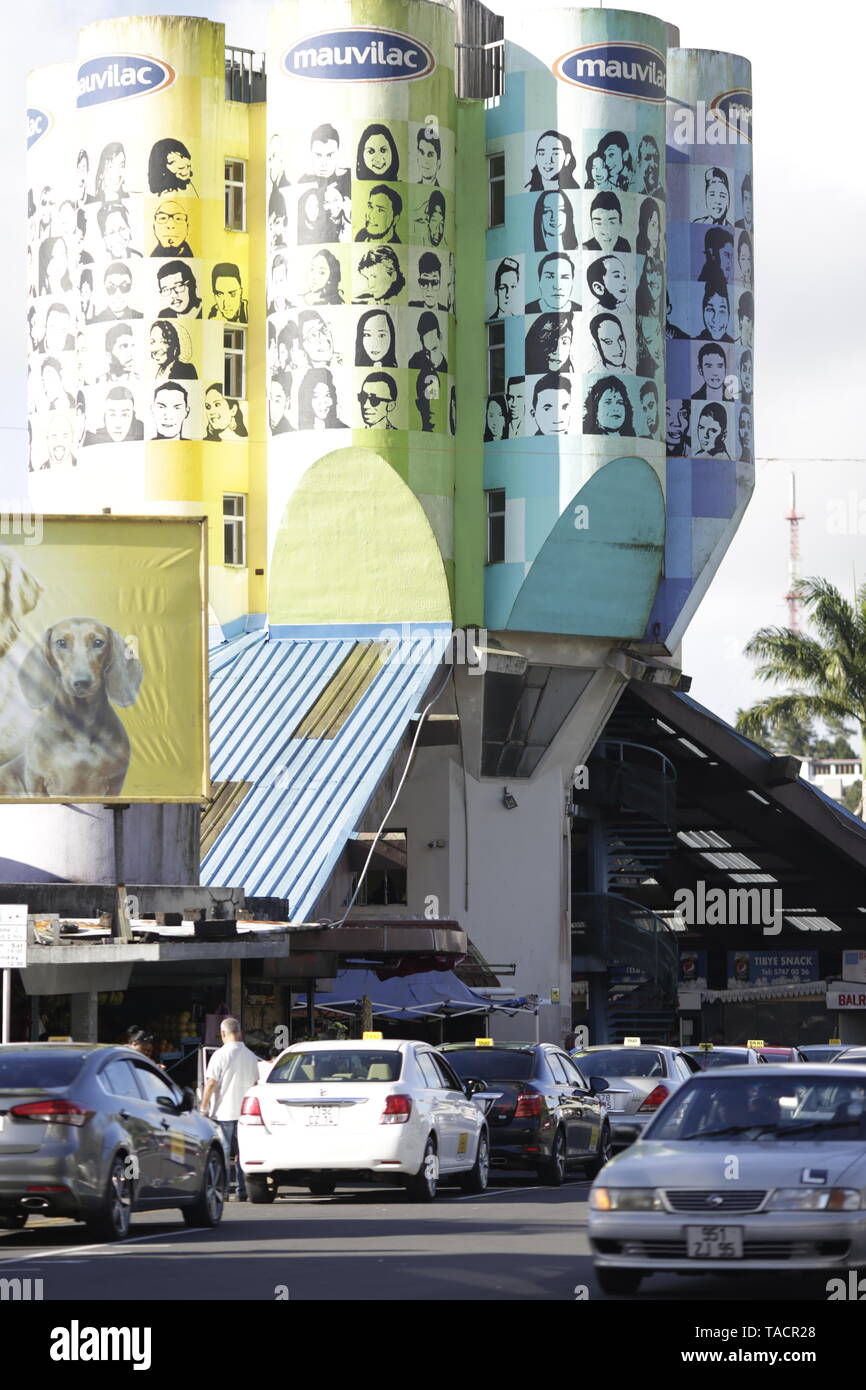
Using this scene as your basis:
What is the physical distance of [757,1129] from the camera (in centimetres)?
1413

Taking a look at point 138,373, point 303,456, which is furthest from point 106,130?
point 303,456

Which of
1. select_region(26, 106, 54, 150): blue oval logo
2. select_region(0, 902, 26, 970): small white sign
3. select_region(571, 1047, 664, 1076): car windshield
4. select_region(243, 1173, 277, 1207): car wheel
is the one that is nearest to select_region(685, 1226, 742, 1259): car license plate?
select_region(243, 1173, 277, 1207): car wheel

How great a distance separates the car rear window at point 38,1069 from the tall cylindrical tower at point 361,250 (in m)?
29.4

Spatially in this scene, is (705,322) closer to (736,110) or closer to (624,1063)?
(736,110)

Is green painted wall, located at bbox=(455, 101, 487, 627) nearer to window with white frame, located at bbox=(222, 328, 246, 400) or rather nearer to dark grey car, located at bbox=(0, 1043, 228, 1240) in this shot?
window with white frame, located at bbox=(222, 328, 246, 400)

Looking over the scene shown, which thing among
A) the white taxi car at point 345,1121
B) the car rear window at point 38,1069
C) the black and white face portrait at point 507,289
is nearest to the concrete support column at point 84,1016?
the white taxi car at point 345,1121

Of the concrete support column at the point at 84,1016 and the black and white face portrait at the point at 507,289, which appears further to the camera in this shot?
the black and white face portrait at the point at 507,289

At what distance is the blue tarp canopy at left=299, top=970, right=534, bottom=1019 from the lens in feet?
129

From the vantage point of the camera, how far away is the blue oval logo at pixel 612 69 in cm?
4759

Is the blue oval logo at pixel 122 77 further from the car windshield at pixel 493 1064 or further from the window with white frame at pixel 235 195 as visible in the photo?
the car windshield at pixel 493 1064

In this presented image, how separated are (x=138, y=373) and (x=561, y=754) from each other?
39.6ft

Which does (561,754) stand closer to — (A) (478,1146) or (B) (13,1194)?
(A) (478,1146)

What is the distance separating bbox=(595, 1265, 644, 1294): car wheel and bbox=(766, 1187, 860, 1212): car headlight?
0.86 m

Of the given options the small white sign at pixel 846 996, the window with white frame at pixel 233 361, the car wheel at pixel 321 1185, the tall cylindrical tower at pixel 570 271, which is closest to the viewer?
the car wheel at pixel 321 1185
